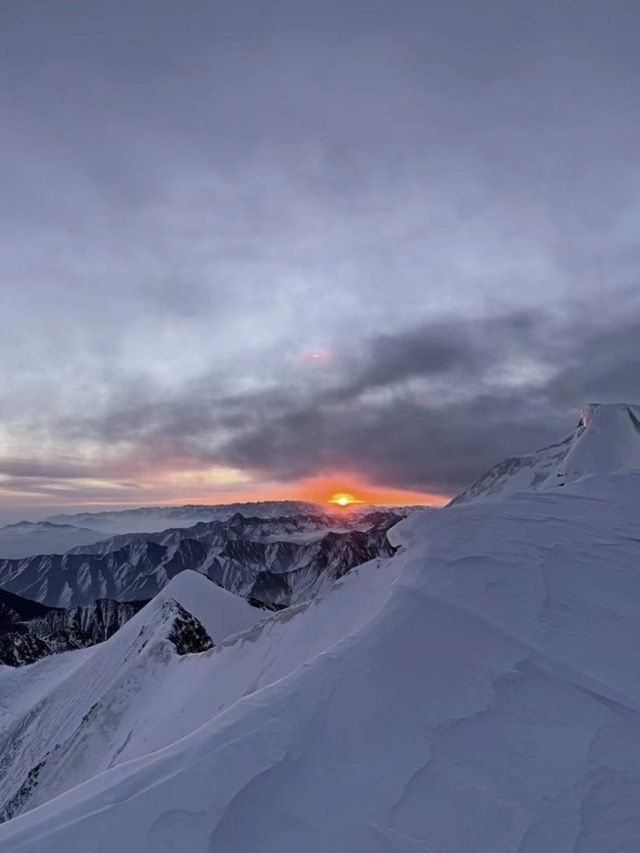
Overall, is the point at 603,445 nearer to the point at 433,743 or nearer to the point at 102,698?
the point at 102,698

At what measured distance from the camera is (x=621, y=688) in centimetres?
740

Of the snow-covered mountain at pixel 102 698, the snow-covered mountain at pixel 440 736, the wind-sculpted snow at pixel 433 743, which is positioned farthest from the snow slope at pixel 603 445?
the wind-sculpted snow at pixel 433 743

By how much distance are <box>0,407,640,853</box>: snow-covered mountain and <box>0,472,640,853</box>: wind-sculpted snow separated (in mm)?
24

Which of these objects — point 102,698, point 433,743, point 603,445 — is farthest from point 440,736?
point 603,445

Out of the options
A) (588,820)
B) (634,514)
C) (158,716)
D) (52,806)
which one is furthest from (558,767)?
(158,716)

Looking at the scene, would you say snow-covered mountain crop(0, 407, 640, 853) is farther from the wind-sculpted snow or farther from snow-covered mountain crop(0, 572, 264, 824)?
snow-covered mountain crop(0, 572, 264, 824)

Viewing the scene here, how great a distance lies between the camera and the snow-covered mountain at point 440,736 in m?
5.34

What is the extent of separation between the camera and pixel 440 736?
648 cm

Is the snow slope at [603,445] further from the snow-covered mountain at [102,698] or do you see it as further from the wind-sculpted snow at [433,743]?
the wind-sculpted snow at [433,743]

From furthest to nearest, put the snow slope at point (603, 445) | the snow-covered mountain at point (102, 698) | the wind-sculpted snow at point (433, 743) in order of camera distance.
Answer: the snow slope at point (603, 445)
the snow-covered mountain at point (102, 698)
the wind-sculpted snow at point (433, 743)

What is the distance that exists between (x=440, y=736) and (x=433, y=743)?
0.15m

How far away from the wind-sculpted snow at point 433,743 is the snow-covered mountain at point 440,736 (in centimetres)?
2

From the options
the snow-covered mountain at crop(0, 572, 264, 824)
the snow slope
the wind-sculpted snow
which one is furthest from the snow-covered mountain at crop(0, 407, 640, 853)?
the snow slope

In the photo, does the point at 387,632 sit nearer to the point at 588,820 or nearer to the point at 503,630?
the point at 503,630
